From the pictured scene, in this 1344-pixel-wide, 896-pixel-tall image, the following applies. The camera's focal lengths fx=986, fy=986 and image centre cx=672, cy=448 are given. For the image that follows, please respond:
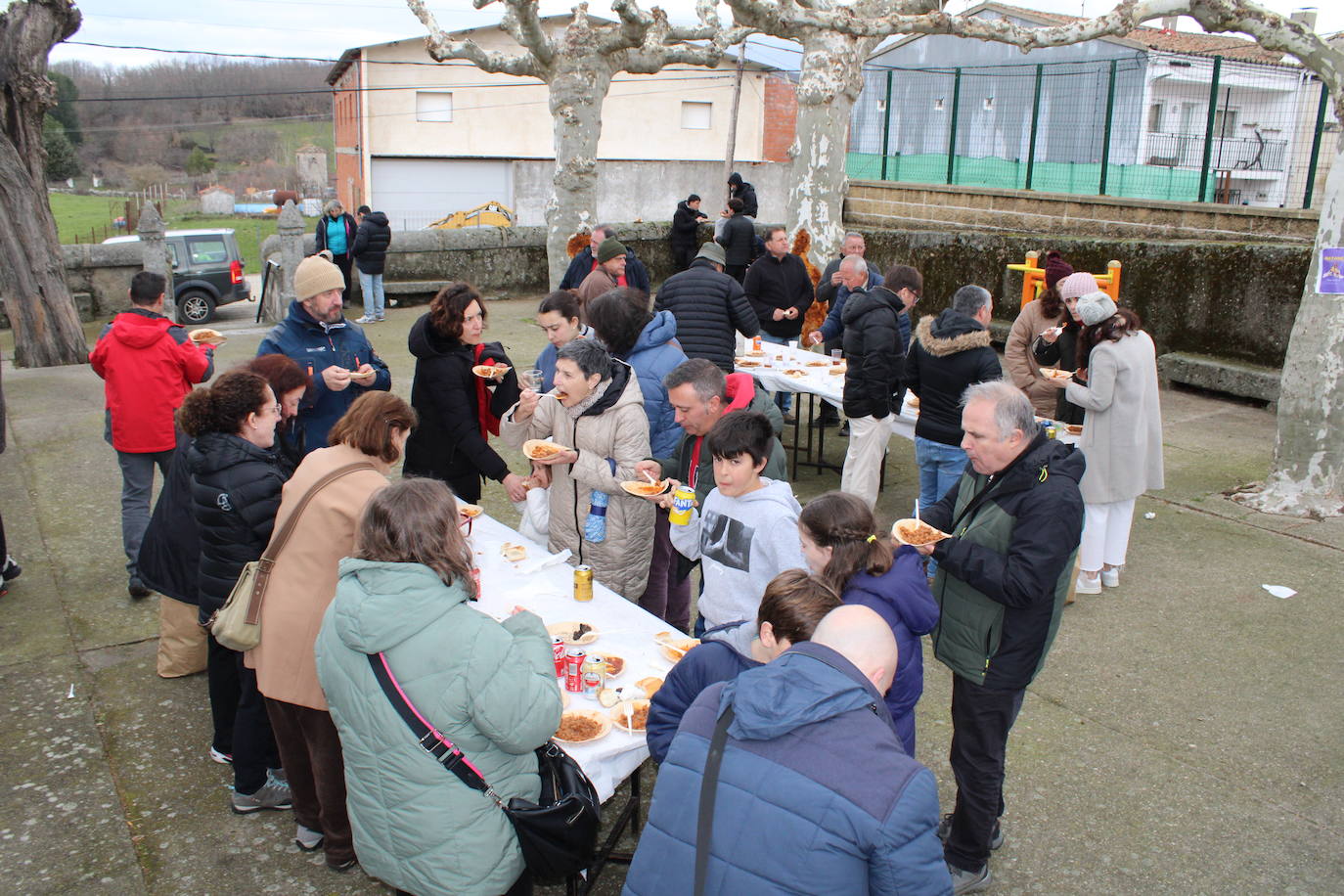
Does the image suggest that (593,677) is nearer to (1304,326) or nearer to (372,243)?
(1304,326)

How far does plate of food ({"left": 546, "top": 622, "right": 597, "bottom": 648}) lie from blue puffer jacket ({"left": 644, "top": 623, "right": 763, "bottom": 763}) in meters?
0.91

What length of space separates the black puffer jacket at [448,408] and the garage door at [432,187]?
32.2m

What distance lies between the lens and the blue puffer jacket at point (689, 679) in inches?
99.4

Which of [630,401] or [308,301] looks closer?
[630,401]

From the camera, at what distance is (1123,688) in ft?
16.0

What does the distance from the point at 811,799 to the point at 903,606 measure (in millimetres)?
963

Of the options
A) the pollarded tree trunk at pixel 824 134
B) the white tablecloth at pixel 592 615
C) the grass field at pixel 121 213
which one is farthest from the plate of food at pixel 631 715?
the grass field at pixel 121 213

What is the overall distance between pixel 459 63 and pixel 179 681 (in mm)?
35282

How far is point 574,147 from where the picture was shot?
515 inches

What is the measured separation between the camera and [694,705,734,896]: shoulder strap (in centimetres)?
192

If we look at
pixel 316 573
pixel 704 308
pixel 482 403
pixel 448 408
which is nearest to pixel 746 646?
pixel 316 573

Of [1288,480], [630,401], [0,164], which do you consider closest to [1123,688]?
[630,401]

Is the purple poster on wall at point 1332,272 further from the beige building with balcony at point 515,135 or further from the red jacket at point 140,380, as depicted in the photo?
the beige building with balcony at point 515,135

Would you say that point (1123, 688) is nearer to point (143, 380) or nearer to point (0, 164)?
point (143, 380)
